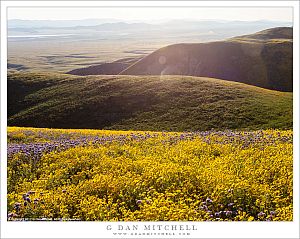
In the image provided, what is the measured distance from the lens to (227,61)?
291ft

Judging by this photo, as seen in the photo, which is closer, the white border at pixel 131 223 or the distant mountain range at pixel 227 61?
the white border at pixel 131 223

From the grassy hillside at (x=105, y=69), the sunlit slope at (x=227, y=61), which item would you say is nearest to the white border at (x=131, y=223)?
the sunlit slope at (x=227, y=61)

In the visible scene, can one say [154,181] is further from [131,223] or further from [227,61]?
[227,61]

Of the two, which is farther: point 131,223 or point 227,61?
point 227,61

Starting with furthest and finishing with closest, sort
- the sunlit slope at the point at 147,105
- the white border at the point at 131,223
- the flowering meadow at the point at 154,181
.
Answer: the sunlit slope at the point at 147,105 < the white border at the point at 131,223 < the flowering meadow at the point at 154,181

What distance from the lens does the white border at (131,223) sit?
31.5 ft

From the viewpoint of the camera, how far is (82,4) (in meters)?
11.3

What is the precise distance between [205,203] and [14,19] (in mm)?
7563

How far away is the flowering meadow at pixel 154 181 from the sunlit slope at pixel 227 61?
200ft

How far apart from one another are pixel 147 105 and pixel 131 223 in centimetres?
3300

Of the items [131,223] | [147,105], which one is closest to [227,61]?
[147,105]

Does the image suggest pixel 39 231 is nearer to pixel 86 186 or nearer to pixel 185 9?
pixel 86 186

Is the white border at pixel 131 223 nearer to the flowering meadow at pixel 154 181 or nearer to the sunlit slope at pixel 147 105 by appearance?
the flowering meadow at pixel 154 181

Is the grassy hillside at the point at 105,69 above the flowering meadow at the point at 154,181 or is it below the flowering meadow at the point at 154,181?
above
